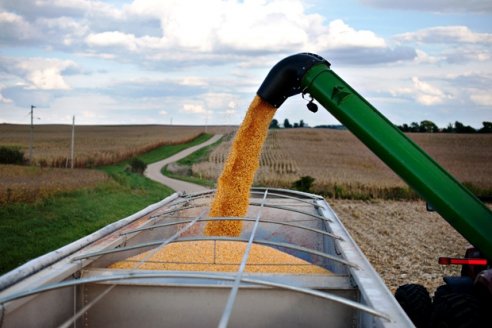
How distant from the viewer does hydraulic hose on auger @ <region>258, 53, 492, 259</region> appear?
3.89 metres

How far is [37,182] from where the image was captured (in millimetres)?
19328

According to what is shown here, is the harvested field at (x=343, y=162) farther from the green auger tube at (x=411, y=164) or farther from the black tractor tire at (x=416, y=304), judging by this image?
the green auger tube at (x=411, y=164)

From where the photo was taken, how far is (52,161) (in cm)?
3080

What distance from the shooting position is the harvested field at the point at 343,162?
73.4 feet

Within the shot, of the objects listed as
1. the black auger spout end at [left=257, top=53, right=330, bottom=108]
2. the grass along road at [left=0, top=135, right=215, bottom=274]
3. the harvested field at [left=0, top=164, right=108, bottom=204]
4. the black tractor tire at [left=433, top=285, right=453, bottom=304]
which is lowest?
the grass along road at [left=0, top=135, right=215, bottom=274]

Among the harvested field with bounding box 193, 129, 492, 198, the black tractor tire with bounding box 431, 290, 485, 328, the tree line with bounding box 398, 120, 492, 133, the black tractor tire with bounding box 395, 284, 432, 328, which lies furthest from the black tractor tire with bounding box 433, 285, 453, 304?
the tree line with bounding box 398, 120, 492, 133

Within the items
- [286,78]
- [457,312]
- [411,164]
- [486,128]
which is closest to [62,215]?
[286,78]

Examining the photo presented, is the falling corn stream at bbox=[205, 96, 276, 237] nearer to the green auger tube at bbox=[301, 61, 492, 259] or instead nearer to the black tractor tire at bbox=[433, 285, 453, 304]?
the green auger tube at bbox=[301, 61, 492, 259]

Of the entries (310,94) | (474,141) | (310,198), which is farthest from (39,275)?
(474,141)

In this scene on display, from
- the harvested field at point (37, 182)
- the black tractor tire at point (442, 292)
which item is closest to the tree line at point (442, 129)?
the harvested field at point (37, 182)

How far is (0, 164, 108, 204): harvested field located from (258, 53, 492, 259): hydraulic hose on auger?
11504mm

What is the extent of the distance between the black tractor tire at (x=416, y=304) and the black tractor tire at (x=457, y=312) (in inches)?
33.1

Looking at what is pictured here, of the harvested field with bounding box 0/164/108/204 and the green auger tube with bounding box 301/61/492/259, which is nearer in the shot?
the green auger tube with bounding box 301/61/492/259

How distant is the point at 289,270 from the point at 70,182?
15917mm
